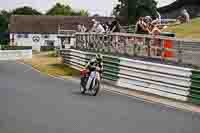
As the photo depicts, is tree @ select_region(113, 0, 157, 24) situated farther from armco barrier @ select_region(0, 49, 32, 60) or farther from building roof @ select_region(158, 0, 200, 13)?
armco barrier @ select_region(0, 49, 32, 60)

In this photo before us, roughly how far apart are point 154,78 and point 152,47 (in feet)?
6.67

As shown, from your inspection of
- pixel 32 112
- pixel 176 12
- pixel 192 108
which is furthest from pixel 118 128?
pixel 176 12

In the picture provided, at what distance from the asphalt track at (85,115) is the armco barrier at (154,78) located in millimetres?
1275

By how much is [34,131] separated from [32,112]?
9.35ft

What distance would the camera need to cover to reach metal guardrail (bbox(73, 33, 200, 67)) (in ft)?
57.7

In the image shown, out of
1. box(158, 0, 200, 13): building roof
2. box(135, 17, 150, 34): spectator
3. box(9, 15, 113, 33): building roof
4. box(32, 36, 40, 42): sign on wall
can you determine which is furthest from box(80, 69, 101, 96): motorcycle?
box(32, 36, 40, 42): sign on wall

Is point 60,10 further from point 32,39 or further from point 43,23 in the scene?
point 32,39

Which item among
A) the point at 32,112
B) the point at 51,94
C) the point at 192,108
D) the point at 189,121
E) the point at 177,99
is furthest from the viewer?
the point at 51,94

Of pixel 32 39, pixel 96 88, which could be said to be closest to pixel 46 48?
pixel 32 39

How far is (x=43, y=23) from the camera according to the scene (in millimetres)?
111688

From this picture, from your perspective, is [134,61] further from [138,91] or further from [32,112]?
[32,112]

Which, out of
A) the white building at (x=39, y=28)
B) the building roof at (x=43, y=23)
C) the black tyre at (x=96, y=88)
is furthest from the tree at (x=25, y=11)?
the black tyre at (x=96, y=88)

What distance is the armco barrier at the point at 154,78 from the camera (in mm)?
16062

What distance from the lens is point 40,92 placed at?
60.4 feet
